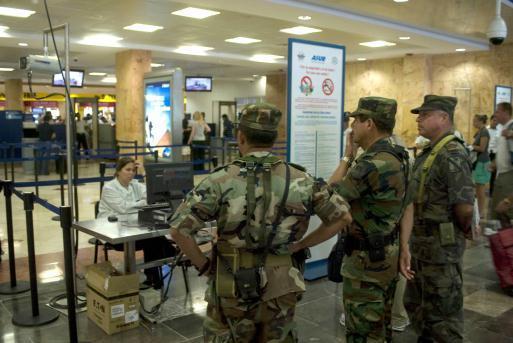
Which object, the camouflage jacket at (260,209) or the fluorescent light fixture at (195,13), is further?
the fluorescent light fixture at (195,13)

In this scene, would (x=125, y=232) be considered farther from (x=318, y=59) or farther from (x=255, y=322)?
(x=318, y=59)

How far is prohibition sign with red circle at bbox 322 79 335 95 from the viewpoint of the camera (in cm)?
462

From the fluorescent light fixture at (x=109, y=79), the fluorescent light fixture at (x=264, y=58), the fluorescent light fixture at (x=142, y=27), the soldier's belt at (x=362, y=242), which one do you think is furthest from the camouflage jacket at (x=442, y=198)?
the fluorescent light fixture at (x=109, y=79)

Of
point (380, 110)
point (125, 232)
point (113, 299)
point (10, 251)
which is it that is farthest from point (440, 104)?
point (10, 251)

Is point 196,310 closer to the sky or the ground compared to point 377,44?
closer to the ground

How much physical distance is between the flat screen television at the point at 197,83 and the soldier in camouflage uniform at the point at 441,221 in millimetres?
13148

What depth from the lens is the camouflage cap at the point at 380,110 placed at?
101 inches

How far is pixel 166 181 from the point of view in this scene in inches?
146

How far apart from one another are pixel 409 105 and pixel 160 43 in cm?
646

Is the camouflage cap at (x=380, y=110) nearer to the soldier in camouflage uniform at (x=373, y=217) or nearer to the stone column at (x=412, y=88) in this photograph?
the soldier in camouflage uniform at (x=373, y=217)

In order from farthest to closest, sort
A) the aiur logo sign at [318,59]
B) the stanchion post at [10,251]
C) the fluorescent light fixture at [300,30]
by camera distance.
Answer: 1. the fluorescent light fixture at [300,30]
2. the aiur logo sign at [318,59]
3. the stanchion post at [10,251]

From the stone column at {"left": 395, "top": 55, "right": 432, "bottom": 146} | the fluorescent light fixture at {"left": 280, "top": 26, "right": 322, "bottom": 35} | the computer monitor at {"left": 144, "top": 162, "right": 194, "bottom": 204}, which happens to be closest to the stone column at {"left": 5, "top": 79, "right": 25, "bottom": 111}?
the fluorescent light fixture at {"left": 280, "top": 26, "right": 322, "bottom": 35}

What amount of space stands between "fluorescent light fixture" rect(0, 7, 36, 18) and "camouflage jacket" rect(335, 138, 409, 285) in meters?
7.20

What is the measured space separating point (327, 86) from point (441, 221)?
78.7 inches
